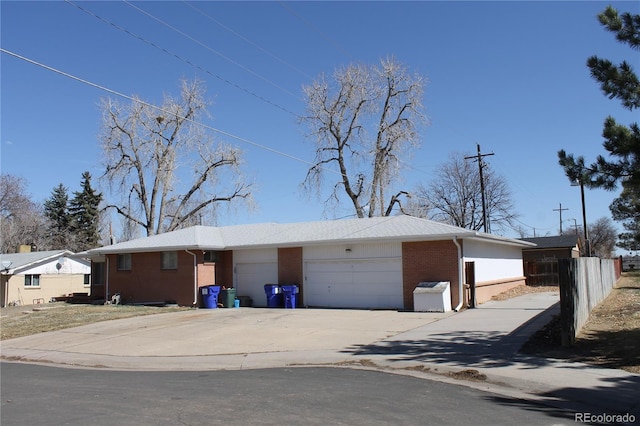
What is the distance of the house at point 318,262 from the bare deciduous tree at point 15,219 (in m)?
30.7

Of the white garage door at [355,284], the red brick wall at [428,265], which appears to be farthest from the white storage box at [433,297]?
the white garage door at [355,284]

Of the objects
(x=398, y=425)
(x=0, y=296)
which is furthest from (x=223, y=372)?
(x=0, y=296)

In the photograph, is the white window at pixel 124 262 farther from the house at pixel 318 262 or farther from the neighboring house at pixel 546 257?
the neighboring house at pixel 546 257

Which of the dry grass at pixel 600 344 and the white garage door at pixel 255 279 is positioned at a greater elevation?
the white garage door at pixel 255 279

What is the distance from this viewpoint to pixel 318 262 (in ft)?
81.2

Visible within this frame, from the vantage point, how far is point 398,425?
20.8ft

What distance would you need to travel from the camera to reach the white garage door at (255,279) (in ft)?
86.3

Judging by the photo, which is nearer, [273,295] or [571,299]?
[571,299]

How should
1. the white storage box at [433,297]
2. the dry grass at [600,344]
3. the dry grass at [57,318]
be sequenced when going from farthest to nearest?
the white storage box at [433,297], the dry grass at [57,318], the dry grass at [600,344]

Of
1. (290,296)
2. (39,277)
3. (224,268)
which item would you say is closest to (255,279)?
(224,268)

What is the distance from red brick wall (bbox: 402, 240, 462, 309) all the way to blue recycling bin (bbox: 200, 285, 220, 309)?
30.0ft

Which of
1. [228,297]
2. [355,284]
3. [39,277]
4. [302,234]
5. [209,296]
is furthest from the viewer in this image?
[39,277]

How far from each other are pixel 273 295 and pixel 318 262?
8.53 feet

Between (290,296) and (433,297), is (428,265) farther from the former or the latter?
(290,296)
